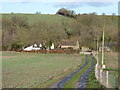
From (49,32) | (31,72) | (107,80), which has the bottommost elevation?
(31,72)

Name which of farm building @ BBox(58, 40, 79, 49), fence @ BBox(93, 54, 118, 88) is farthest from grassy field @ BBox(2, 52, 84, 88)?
farm building @ BBox(58, 40, 79, 49)

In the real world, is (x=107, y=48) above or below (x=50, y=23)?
below

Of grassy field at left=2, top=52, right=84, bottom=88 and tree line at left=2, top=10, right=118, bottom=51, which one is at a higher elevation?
tree line at left=2, top=10, right=118, bottom=51

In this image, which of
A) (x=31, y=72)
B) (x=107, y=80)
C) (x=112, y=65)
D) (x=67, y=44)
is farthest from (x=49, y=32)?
(x=107, y=80)

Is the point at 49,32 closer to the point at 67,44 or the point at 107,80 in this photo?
the point at 67,44

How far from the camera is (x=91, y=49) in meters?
104

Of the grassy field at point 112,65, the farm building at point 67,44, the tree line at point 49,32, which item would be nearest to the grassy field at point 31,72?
the grassy field at point 112,65

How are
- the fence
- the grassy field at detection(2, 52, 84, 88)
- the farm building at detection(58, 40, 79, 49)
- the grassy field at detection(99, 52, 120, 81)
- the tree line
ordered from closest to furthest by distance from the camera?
the fence < the grassy field at detection(2, 52, 84, 88) < the grassy field at detection(99, 52, 120, 81) < the tree line < the farm building at detection(58, 40, 79, 49)

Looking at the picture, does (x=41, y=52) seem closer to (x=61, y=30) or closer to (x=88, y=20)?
(x=61, y=30)

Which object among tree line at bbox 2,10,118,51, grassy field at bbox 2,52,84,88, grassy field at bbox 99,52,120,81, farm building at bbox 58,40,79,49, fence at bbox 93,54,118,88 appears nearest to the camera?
fence at bbox 93,54,118,88

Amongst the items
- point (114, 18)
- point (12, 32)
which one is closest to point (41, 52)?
point (12, 32)

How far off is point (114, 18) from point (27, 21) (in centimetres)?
3657

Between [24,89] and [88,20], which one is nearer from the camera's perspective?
[24,89]

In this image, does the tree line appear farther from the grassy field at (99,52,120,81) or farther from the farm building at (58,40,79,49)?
the grassy field at (99,52,120,81)
